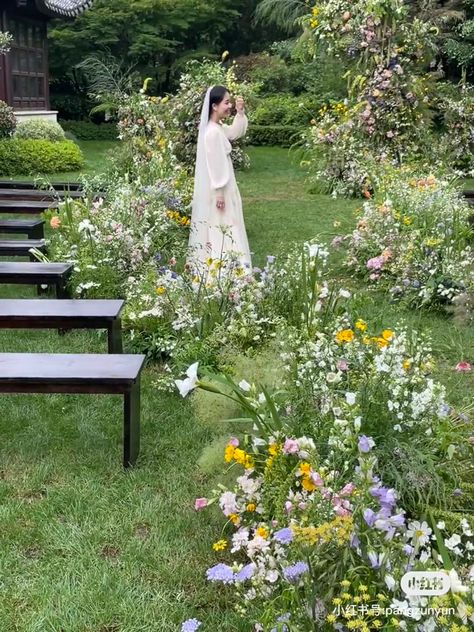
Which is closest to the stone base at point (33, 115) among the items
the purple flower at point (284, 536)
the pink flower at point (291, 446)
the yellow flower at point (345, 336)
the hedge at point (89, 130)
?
the hedge at point (89, 130)

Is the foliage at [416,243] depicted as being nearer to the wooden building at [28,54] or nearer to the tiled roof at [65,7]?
the wooden building at [28,54]

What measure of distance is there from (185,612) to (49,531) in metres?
0.74

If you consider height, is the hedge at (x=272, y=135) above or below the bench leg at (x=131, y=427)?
below

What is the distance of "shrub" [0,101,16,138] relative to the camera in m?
15.1

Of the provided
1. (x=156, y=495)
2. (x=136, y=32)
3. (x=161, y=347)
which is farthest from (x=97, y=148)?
(x=156, y=495)

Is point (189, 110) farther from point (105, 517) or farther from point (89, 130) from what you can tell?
point (89, 130)

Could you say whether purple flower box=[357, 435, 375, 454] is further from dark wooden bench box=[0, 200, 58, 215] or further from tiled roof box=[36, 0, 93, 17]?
tiled roof box=[36, 0, 93, 17]

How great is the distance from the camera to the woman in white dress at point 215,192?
19.2ft

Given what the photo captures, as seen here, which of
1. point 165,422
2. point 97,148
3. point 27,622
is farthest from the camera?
point 97,148

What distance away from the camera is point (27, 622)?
7.74 feet

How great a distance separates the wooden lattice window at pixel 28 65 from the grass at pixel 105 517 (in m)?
15.9

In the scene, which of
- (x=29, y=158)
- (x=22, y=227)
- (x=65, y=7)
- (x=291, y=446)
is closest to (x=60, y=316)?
(x=291, y=446)

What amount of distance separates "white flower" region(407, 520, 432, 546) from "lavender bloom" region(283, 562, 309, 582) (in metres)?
0.35

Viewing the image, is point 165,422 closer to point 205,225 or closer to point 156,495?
point 156,495
